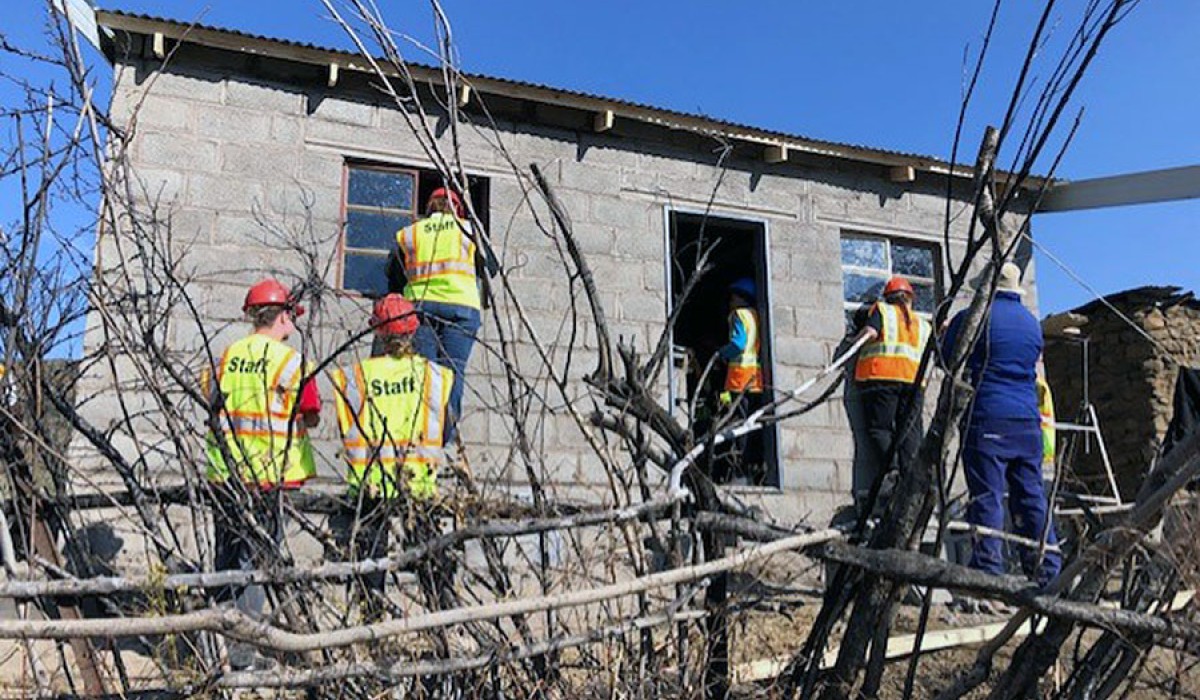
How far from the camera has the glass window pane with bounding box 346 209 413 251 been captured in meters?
7.80

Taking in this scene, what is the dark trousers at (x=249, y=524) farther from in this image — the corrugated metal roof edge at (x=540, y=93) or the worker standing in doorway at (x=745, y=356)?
the worker standing in doorway at (x=745, y=356)

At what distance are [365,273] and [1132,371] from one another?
1030 cm

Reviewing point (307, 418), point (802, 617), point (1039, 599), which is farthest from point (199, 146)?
point (1039, 599)

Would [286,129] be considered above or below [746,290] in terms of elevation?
above

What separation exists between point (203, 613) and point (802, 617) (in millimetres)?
3978

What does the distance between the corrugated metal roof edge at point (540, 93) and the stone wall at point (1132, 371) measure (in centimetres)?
464

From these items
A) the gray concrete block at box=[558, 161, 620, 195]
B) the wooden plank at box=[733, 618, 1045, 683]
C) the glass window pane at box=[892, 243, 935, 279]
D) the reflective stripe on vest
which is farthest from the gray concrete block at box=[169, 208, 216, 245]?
the glass window pane at box=[892, 243, 935, 279]

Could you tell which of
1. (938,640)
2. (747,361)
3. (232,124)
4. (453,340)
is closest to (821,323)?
(747,361)

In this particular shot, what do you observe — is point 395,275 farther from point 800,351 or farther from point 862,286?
point 862,286

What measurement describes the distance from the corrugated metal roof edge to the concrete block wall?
21cm

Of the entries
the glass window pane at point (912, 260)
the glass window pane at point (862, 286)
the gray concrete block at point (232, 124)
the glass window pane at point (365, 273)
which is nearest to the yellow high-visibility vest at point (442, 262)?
the glass window pane at point (365, 273)

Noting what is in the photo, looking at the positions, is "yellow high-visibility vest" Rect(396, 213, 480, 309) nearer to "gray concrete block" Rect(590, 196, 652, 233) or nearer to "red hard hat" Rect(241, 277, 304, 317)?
"red hard hat" Rect(241, 277, 304, 317)

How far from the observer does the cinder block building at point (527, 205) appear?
285 inches

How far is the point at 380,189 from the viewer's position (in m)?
7.95
